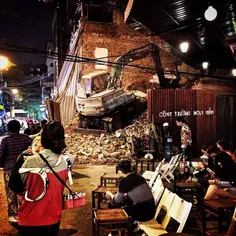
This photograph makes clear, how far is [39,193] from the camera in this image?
2.32m

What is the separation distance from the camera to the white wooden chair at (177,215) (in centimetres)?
344

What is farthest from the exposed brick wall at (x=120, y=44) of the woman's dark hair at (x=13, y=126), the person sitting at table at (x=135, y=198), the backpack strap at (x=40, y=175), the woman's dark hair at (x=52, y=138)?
the backpack strap at (x=40, y=175)

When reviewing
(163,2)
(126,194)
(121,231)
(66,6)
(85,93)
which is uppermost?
(66,6)

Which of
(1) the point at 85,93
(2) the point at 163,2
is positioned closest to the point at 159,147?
(1) the point at 85,93

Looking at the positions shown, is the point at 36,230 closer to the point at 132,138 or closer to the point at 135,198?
the point at 135,198

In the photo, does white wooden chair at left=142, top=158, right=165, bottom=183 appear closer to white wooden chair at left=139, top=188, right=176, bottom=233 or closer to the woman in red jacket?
white wooden chair at left=139, top=188, right=176, bottom=233

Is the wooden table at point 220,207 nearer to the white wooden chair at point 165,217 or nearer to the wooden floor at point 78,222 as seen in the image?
the wooden floor at point 78,222

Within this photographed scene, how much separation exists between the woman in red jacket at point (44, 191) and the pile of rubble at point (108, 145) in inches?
402

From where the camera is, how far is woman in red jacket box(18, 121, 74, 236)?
2.32 meters

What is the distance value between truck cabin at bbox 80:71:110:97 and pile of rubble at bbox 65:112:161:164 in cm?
313

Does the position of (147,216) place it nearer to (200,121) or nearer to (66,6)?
(200,121)

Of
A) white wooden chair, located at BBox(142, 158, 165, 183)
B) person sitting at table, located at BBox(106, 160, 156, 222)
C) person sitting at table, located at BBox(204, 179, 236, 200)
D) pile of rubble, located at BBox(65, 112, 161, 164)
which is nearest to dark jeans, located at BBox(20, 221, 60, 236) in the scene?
person sitting at table, located at BBox(106, 160, 156, 222)

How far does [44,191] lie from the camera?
7.66 feet

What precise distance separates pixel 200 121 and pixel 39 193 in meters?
12.5
